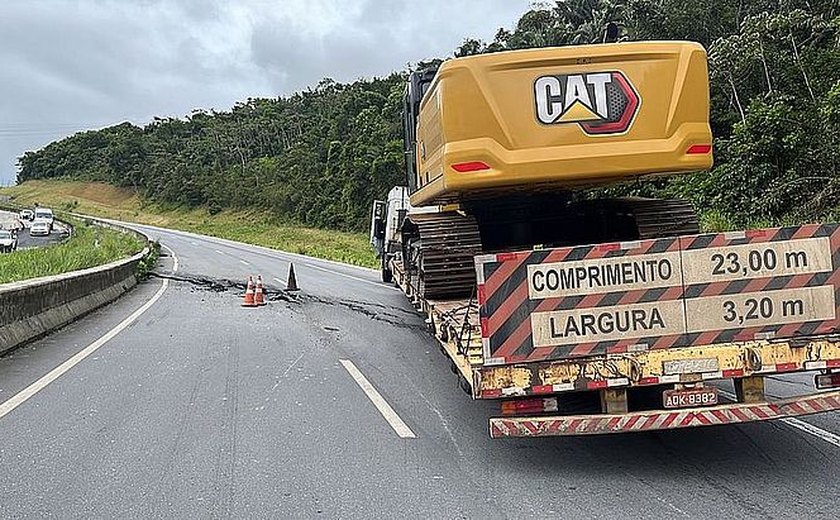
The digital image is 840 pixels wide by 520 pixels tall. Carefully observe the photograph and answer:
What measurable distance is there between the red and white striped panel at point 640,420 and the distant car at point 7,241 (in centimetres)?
4268

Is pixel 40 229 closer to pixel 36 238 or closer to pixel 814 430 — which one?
pixel 36 238

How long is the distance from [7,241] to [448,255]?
136 ft

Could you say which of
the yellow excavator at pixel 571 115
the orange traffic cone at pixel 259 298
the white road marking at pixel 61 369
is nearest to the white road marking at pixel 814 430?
the yellow excavator at pixel 571 115

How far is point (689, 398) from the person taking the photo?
5.66m

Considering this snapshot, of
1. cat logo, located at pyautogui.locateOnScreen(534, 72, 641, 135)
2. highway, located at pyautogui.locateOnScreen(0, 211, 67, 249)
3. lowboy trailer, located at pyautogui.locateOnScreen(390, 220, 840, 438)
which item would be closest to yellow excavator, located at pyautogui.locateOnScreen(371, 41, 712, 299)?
cat logo, located at pyautogui.locateOnScreen(534, 72, 641, 135)

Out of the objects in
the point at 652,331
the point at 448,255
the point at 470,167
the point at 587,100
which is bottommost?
the point at 652,331

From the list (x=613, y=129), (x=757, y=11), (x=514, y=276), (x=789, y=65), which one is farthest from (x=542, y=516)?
(x=757, y=11)

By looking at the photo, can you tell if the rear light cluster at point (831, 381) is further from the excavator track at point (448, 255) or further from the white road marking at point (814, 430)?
the excavator track at point (448, 255)

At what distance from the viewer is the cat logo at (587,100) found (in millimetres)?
7270

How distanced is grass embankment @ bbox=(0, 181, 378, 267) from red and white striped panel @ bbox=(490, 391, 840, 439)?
27.6m

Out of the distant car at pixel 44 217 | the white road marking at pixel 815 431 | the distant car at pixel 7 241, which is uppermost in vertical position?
the distant car at pixel 44 217

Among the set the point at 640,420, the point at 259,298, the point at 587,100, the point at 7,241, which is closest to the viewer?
the point at 640,420

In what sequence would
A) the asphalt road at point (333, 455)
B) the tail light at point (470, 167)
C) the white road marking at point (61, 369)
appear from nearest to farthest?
the asphalt road at point (333, 455), the tail light at point (470, 167), the white road marking at point (61, 369)

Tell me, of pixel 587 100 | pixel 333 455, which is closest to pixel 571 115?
pixel 587 100
